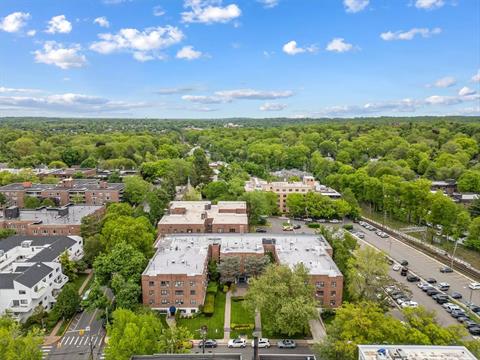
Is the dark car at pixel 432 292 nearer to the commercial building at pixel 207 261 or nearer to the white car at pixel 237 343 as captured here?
the commercial building at pixel 207 261

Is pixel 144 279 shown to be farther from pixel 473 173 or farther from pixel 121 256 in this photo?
pixel 473 173

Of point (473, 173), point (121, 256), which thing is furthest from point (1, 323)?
point (473, 173)

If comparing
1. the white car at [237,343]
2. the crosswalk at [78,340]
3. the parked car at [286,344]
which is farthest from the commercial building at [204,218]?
the parked car at [286,344]

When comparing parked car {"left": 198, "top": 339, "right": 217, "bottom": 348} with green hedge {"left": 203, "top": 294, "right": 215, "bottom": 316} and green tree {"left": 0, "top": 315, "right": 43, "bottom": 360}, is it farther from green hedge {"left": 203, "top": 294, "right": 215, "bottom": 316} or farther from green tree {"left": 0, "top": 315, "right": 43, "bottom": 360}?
green tree {"left": 0, "top": 315, "right": 43, "bottom": 360}

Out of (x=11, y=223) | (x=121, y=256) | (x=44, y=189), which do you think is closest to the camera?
(x=121, y=256)

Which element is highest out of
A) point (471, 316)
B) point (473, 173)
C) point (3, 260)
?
point (473, 173)

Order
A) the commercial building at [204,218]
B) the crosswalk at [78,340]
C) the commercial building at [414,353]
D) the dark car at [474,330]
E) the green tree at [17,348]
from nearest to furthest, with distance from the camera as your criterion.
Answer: the commercial building at [414,353]
the green tree at [17,348]
the crosswalk at [78,340]
the dark car at [474,330]
the commercial building at [204,218]

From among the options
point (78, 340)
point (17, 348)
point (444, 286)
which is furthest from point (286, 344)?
point (444, 286)
